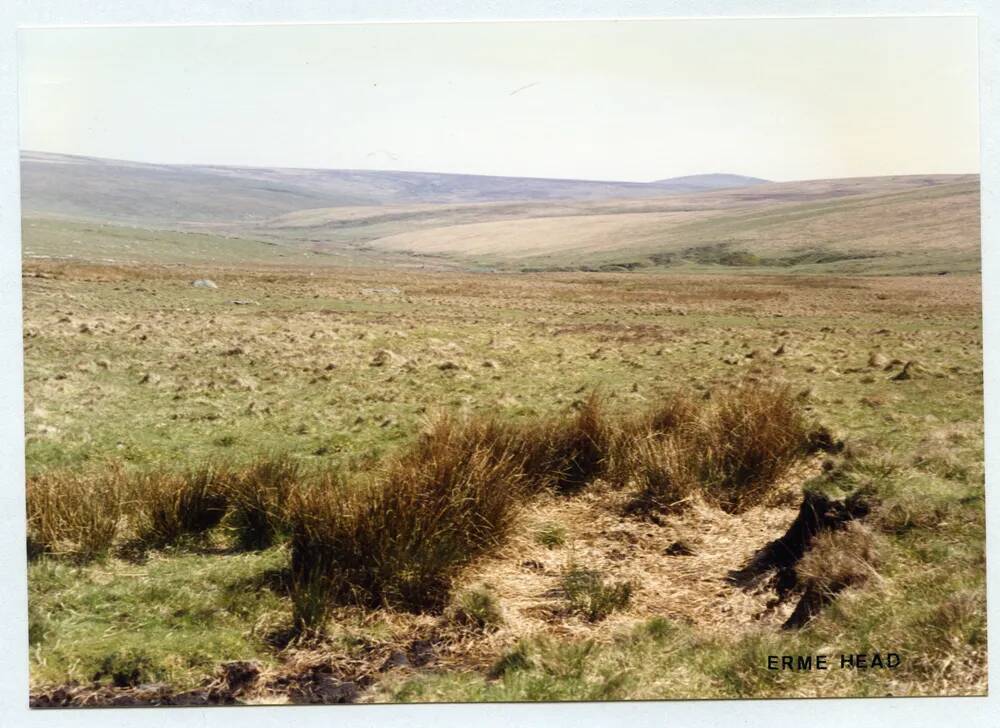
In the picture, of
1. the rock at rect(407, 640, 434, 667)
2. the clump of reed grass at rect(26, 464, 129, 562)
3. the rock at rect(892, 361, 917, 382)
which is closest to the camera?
the rock at rect(407, 640, 434, 667)

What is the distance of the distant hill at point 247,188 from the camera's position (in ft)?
21.1

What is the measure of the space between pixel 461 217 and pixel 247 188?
98.6 inches

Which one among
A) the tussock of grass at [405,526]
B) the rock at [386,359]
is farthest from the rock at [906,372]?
the rock at [386,359]

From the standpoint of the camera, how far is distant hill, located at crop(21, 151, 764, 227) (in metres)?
6.43

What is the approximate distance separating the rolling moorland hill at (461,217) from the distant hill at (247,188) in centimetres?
2

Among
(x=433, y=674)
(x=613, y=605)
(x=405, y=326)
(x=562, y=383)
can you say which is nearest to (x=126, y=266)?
(x=405, y=326)

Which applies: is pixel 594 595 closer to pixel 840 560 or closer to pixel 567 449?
pixel 567 449

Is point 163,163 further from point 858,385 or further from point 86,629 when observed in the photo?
point 858,385

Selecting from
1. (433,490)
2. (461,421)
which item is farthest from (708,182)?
(433,490)

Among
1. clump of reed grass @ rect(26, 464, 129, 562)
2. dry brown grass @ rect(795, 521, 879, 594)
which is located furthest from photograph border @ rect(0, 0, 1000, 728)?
dry brown grass @ rect(795, 521, 879, 594)

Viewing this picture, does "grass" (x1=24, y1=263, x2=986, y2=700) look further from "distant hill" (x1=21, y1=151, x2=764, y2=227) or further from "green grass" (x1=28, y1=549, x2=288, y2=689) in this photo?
"distant hill" (x1=21, y1=151, x2=764, y2=227)

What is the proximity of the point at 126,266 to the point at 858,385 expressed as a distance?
760cm

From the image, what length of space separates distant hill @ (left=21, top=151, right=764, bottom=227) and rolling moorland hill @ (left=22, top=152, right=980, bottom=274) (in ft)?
0.07

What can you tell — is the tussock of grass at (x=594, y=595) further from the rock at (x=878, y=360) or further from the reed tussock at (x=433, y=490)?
the rock at (x=878, y=360)
